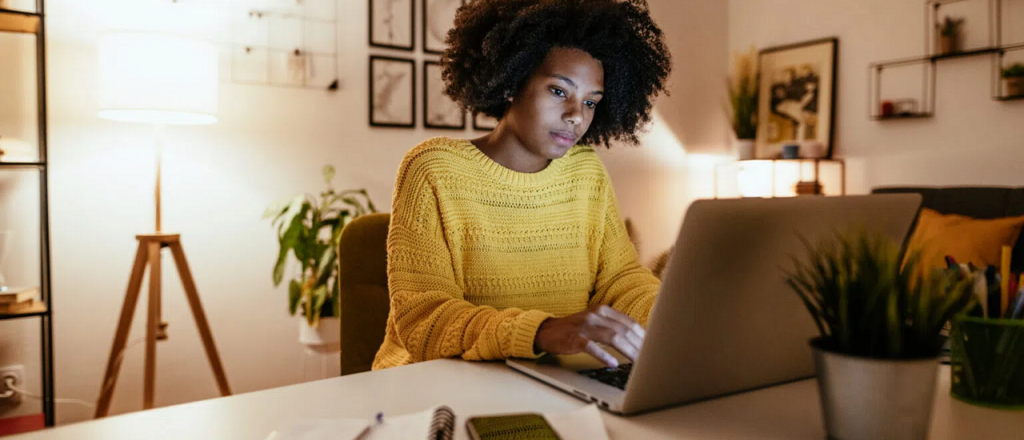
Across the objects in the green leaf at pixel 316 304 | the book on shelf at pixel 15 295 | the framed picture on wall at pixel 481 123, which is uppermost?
the framed picture on wall at pixel 481 123

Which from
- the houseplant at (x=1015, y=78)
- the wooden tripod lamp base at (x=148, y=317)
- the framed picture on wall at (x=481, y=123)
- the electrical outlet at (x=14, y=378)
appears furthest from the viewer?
the framed picture on wall at (x=481, y=123)

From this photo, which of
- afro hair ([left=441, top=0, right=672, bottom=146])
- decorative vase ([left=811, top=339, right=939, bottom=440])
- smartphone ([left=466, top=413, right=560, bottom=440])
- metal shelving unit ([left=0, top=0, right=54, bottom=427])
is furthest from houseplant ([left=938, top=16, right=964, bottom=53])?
metal shelving unit ([left=0, top=0, right=54, bottom=427])

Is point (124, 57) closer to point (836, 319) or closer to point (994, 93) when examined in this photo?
point (836, 319)

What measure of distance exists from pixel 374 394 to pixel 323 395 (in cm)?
5

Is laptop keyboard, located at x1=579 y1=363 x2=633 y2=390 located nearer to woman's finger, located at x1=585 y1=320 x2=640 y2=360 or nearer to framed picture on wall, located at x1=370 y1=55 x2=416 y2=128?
woman's finger, located at x1=585 y1=320 x2=640 y2=360

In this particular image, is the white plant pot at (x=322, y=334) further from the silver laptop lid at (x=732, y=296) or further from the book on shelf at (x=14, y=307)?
the silver laptop lid at (x=732, y=296)

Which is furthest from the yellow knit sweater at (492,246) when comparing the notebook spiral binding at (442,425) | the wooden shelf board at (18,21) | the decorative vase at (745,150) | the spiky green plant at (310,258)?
the decorative vase at (745,150)

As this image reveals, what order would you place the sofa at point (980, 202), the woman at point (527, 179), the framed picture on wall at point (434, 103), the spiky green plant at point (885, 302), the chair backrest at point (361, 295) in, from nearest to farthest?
the spiky green plant at point (885, 302) < the woman at point (527, 179) < the chair backrest at point (361, 295) < the sofa at point (980, 202) < the framed picture on wall at point (434, 103)

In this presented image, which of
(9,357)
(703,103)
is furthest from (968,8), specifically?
(9,357)

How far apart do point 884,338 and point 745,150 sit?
351 centimetres

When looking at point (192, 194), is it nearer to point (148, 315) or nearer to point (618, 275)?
point (148, 315)

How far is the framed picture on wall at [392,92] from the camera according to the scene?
3.01 meters

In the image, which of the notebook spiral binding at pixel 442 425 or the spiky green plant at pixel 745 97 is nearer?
the notebook spiral binding at pixel 442 425

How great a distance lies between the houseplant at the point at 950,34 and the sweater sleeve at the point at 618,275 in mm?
2511
